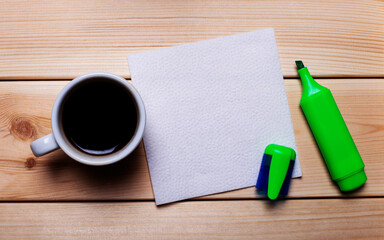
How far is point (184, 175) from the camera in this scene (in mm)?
392

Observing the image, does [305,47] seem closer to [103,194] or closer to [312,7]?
[312,7]

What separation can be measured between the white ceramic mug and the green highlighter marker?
20 cm

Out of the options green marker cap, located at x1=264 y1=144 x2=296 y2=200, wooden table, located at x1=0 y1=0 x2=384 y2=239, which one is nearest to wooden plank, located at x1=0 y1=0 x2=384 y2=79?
wooden table, located at x1=0 y1=0 x2=384 y2=239

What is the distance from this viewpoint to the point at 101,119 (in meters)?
0.36

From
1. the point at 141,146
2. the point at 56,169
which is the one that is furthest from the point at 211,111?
the point at 56,169

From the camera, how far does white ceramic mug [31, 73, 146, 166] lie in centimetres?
33

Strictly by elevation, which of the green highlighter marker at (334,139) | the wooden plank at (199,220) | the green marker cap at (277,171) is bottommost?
the wooden plank at (199,220)

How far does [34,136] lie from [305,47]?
1.14 feet

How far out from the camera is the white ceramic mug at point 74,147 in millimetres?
327

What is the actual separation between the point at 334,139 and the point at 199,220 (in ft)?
0.61

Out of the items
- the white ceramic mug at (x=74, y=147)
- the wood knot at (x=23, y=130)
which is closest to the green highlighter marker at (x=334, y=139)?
the white ceramic mug at (x=74, y=147)

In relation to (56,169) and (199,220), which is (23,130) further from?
(199,220)

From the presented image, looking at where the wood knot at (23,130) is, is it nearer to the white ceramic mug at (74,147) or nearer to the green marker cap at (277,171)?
the white ceramic mug at (74,147)

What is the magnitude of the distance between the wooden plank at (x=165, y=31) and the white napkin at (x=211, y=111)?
0.02 metres
